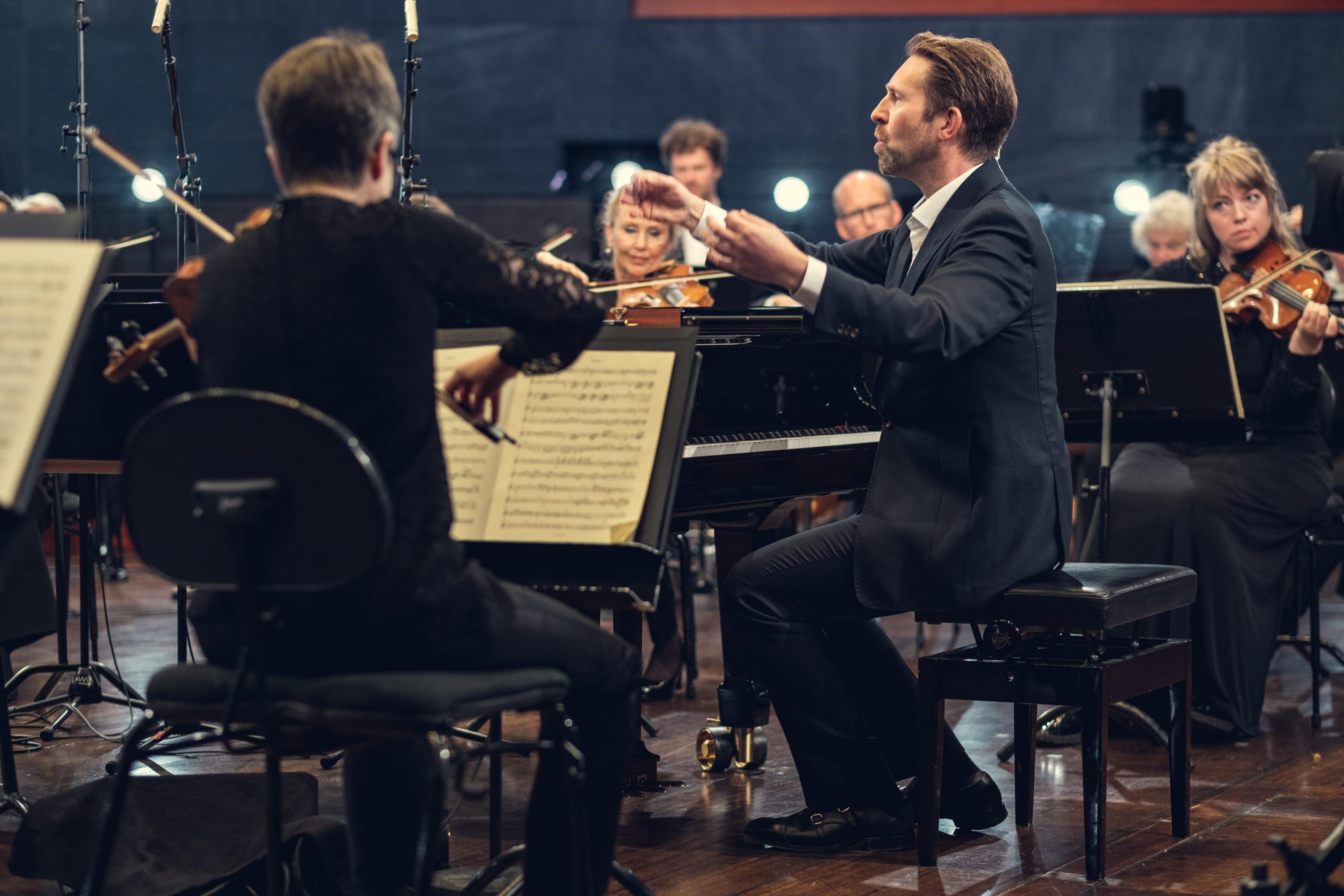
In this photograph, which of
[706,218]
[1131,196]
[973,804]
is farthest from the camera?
[1131,196]

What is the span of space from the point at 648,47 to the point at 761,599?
680 cm

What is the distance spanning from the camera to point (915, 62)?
2592 mm

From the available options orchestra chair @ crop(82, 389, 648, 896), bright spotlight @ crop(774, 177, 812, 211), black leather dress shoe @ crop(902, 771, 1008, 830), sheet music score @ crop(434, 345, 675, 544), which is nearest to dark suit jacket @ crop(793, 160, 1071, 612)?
black leather dress shoe @ crop(902, 771, 1008, 830)

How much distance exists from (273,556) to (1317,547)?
333cm

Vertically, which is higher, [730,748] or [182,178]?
[182,178]

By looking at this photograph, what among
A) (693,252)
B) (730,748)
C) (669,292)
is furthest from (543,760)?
(693,252)

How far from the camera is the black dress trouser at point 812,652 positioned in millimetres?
2566

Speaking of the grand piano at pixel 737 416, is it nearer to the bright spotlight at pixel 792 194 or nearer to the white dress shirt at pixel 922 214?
the white dress shirt at pixel 922 214

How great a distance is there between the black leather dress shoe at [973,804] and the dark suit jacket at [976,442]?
1.44ft

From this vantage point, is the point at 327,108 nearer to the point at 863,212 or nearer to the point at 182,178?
the point at 182,178

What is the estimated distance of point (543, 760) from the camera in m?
1.86

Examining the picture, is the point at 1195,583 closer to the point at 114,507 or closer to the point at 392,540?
the point at 392,540

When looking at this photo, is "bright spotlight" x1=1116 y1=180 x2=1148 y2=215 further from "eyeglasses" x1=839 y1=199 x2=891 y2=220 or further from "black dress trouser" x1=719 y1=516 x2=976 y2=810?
"black dress trouser" x1=719 y1=516 x2=976 y2=810

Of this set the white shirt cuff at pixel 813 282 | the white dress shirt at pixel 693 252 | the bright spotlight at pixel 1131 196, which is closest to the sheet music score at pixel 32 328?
the white shirt cuff at pixel 813 282
